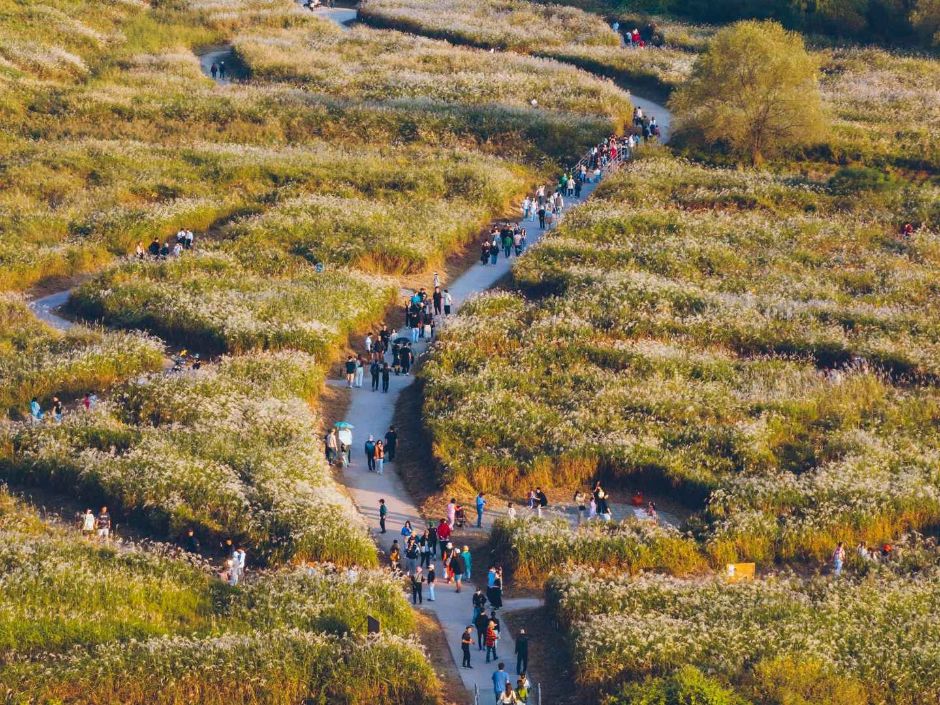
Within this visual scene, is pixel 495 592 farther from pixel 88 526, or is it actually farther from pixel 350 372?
pixel 350 372

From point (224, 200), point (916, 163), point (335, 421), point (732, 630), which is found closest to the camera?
point (732, 630)

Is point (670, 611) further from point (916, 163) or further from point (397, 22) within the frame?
point (397, 22)

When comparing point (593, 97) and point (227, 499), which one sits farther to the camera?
point (593, 97)

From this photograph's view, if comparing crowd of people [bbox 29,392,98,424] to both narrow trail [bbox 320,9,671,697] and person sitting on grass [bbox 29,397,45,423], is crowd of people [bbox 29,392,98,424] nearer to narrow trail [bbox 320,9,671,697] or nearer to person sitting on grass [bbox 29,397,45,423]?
person sitting on grass [bbox 29,397,45,423]

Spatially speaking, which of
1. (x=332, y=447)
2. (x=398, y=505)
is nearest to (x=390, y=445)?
(x=332, y=447)

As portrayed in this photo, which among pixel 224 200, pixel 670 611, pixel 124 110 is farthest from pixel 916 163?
pixel 670 611

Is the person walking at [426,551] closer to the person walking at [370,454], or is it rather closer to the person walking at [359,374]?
the person walking at [370,454]

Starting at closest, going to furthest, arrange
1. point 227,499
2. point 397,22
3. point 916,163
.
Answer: point 227,499
point 916,163
point 397,22

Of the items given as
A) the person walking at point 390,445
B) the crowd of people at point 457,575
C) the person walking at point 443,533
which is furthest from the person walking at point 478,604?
the person walking at point 390,445
